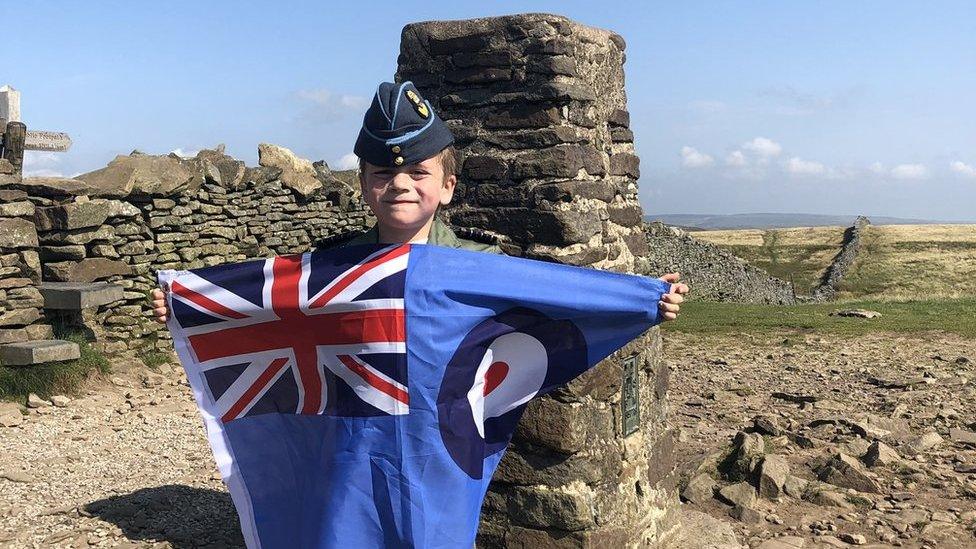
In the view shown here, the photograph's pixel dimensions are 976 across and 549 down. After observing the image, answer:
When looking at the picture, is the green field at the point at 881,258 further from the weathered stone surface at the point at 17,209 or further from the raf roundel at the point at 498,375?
the raf roundel at the point at 498,375

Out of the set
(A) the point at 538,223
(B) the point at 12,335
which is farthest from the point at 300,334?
(B) the point at 12,335

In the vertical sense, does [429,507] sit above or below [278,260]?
below

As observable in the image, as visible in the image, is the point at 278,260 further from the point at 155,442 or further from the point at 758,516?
the point at 155,442

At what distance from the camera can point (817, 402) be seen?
9.43m

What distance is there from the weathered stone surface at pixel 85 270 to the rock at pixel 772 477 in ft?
23.3

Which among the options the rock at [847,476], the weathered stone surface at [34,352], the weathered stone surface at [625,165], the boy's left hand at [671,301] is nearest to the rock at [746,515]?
the rock at [847,476]

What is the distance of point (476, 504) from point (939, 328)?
41.6 feet

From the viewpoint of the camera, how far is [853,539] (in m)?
5.82

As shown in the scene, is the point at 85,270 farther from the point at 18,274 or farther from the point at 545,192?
the point at 545,192

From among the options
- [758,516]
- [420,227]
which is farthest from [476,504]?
[758,516]

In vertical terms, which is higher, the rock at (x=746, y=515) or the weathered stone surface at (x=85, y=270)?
the weathered stone surface at (x=85, y=270)

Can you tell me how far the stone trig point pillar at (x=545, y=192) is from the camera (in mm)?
4551

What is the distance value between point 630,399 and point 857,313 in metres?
12.2

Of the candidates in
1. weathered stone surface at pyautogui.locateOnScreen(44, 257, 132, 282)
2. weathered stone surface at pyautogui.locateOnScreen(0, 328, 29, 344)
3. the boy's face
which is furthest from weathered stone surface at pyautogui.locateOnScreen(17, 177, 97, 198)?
the boy's face
